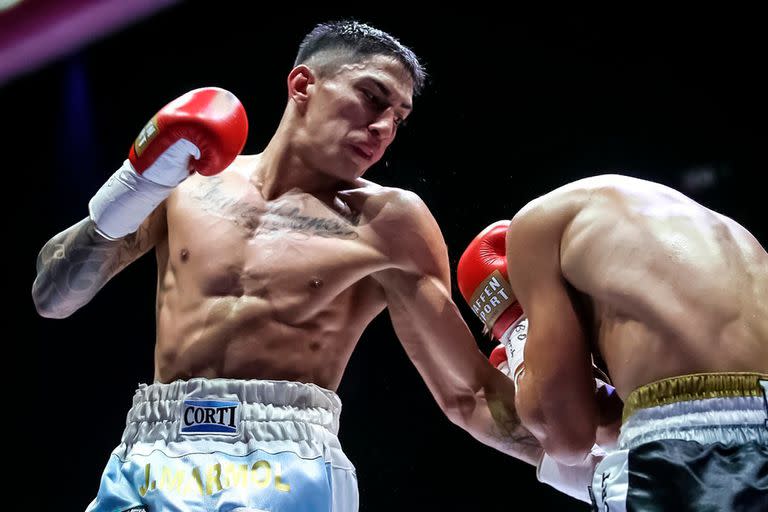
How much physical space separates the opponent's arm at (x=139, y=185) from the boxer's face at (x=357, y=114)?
32cm

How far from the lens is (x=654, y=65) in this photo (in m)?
4.83

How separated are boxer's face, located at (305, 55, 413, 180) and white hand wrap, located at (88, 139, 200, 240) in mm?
441

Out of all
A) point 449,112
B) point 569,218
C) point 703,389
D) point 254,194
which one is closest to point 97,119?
point 449,112

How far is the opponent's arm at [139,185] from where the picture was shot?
194 cm

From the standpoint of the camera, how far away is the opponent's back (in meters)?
1.51

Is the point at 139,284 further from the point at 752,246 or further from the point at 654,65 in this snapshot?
the point at 752,246

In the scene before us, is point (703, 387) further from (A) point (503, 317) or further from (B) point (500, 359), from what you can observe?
(B) point (500, 359)

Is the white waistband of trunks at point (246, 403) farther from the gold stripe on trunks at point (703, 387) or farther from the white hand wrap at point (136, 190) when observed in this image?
the gold stripe on trunks at point (703, 387)

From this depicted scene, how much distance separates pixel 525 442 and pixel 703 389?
2.47 ft

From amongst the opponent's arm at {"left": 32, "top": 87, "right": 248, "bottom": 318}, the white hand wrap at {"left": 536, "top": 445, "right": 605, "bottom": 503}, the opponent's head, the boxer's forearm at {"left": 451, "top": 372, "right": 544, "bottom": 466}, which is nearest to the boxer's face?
the opponent's head

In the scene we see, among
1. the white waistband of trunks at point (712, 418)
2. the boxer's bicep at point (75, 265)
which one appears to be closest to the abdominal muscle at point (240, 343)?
the boxer's bicep at point (75, 265)

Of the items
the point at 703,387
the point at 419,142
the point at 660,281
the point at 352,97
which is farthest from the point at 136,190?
the point at 419,142

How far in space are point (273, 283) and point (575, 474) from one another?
0.83 meters

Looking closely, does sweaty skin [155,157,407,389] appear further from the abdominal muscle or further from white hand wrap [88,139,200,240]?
white hand wrap [88,139,200,240]
